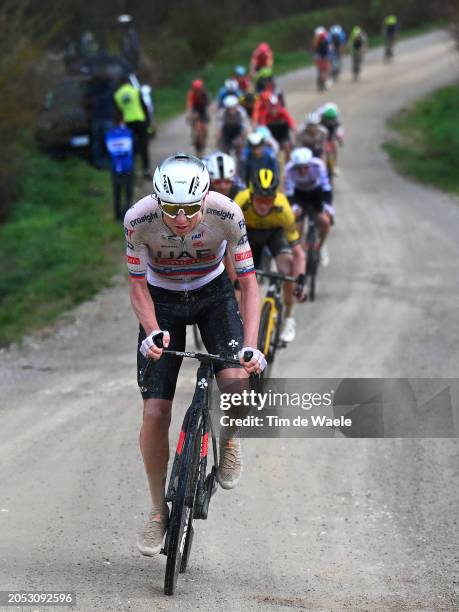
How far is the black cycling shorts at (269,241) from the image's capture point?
32.6 ft

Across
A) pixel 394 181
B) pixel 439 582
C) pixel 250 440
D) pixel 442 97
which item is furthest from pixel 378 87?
pixel 439 582

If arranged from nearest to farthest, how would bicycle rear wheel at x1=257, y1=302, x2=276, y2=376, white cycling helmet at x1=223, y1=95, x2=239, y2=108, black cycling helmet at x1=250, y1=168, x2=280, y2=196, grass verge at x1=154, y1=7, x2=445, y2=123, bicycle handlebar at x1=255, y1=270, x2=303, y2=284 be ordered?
bicycle rear wheel at x1=257, y1=302, x2=276, y2=376 → bicycle handlebar at x1=255, y1=270, x2=303, y2=284 → black cycling helmet at x1=250, y1=168, x2=280, y2=196 → white cycling helmet at x1=223, y1=95, x2=239, y2=108 → grass verge at x1=154, y1=7, x2=445, y2=123

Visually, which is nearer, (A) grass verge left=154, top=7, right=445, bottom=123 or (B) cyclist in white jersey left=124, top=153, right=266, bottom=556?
(B) cyclist in white jersey left=124, top=153, right=266, bottom=556

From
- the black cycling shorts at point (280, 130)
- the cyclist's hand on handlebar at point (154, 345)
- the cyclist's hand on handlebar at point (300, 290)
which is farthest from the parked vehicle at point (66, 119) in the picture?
the cyclist's hand on handlebar at point (154, 345)

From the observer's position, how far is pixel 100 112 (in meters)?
23.1

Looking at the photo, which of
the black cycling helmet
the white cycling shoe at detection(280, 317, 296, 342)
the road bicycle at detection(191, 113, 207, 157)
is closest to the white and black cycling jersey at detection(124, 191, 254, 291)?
the black cycling helmet

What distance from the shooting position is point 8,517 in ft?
21.4

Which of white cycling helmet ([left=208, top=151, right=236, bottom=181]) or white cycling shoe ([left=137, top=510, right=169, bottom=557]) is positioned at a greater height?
white cycling helmet ([left=208, top=151, right=236, bottom=181])

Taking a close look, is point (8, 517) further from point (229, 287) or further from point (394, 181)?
point (394, 181)

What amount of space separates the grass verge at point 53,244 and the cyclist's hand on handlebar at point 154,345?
7.44 meters

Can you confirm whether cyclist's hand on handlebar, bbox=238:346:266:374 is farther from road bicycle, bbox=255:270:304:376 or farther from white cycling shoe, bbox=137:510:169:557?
road bicycle, bbox=255:270:304:376

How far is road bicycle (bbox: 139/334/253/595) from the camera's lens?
525 centimetres

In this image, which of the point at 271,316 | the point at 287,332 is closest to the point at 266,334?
the point at 271,316

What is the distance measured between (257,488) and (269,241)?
335 centimetres
